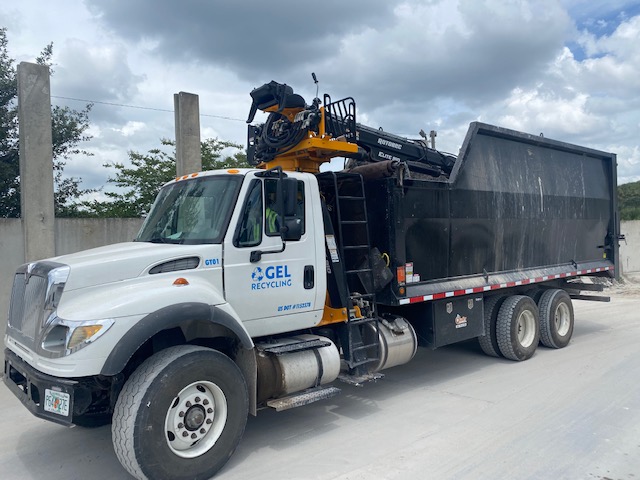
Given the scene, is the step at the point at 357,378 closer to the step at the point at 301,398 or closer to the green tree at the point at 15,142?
the step at the point at 301,398

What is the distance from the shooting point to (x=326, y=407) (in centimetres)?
576

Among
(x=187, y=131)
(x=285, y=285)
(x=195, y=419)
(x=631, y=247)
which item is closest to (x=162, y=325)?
(x=195, y=419)

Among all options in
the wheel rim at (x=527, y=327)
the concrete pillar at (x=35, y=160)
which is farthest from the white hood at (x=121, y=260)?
the wheel rim at (x=527, y=327)

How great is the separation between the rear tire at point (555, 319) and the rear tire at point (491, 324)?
109 cm

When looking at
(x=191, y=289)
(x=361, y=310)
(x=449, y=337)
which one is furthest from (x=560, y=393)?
(x=191, y=289)

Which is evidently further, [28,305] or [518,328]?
[518,328]

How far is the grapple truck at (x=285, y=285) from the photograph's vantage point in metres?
3.78

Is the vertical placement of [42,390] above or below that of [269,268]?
below

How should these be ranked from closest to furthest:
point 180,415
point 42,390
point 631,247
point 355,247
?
1. point 42,390
2. point 180,415
3. point 355,247
4. point 631,247

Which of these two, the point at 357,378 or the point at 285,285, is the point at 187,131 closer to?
the point at 285,285

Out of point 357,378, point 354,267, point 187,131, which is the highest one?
point 187,131

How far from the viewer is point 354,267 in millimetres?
6055

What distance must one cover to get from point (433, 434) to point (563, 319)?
4.99 meters

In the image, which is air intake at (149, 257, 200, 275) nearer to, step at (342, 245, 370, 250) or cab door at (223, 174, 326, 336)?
cab door at (223, 174, 326, 336)
